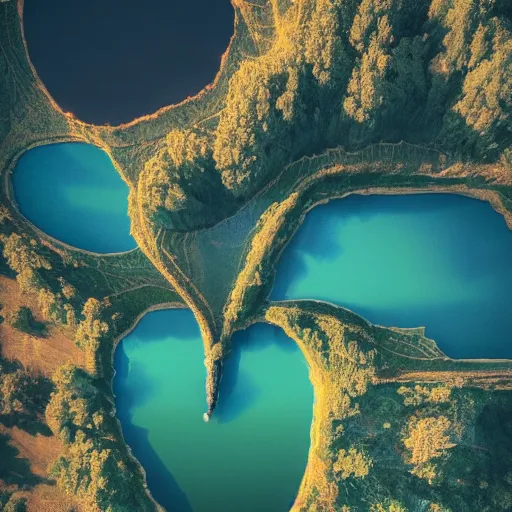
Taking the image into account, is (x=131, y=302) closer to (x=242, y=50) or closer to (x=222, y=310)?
(x=222, y=310)

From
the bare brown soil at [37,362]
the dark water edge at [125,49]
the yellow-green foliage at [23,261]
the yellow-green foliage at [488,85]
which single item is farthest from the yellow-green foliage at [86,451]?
the yellow-green foliage at [488,85]

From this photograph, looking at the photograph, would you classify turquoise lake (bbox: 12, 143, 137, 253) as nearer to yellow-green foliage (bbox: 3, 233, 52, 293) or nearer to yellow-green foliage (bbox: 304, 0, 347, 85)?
yellow-green foliage (bbox: 3, 233, 52, 293)

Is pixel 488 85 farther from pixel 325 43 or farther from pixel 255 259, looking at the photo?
pixel 255 259

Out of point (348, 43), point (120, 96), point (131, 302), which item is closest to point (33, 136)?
point (120, 96)

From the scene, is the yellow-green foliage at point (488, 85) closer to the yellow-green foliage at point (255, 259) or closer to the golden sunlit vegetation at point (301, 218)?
the golden sunlit vegetation at point (301, 218)

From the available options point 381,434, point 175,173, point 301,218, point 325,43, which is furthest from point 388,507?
point 325,43

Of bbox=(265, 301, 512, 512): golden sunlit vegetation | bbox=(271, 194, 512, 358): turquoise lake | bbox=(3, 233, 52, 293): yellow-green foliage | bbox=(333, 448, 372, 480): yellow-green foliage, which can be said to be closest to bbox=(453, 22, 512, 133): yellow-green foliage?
bbox=(271, 194, 512, 358): turquoise lake
